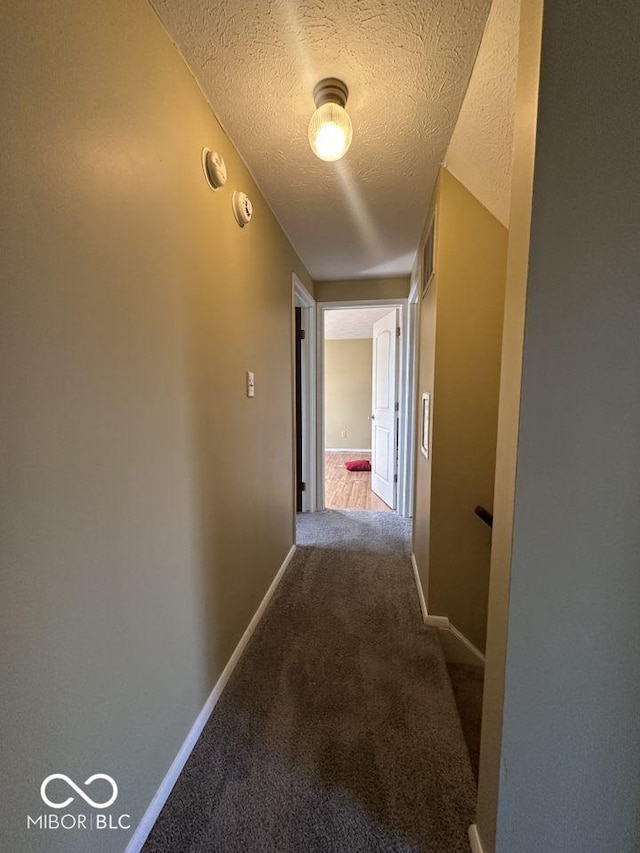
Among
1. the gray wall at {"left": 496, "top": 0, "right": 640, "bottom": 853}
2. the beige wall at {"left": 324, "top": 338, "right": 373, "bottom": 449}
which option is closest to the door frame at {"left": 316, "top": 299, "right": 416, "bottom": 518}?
the gray wall at {"left": 496, "top": 0, "right": 640, "bottom": 853}

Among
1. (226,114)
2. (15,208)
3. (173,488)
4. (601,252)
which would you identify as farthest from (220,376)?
(601,252)

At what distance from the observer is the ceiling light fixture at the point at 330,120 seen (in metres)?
1.17

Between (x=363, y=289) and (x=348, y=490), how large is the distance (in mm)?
2505

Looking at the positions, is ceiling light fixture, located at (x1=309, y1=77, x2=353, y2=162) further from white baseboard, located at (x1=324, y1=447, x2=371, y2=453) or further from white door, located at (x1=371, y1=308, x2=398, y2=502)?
white baseboard, located at (x1=324, y1=447, x2=371, y2=453)

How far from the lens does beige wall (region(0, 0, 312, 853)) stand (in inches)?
24.7

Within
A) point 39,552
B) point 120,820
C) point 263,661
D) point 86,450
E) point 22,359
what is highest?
point 22,359

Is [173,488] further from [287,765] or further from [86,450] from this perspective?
[287,765]

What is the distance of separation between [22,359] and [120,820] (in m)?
1.18

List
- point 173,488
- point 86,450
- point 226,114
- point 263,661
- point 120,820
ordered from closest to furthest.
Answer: point 86,450
point 120,820
point 173,488
point 226,114
point 263,661

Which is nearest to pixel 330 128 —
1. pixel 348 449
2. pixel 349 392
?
pixel 349 392

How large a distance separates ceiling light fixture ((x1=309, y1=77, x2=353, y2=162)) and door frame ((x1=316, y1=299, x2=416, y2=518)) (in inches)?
80.1

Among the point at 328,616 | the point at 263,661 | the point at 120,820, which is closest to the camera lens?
the point at 120,820

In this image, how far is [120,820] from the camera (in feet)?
2.87

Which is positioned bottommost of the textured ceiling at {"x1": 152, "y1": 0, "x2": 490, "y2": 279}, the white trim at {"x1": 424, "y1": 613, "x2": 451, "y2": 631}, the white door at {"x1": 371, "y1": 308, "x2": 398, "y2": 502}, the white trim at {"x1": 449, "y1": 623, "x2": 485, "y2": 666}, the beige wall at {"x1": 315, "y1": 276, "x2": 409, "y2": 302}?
the white trim at {"x1": 449, "y1": 623, "x2": 485, "y2": 666}
